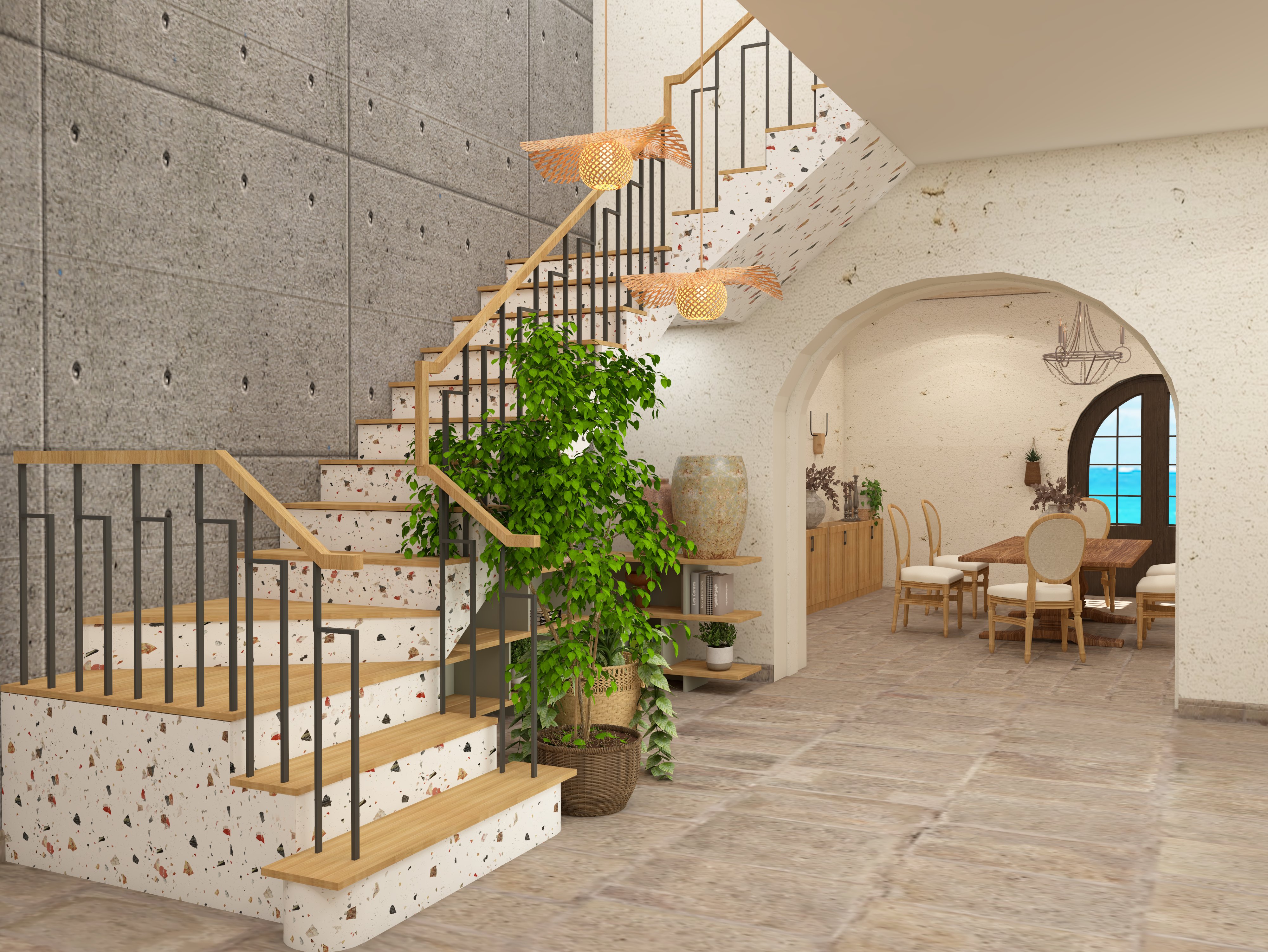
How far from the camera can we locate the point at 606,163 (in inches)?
155

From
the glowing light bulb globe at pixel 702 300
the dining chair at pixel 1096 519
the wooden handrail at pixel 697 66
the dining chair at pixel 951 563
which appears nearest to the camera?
the glowing light bulb globe at pixel 702 300

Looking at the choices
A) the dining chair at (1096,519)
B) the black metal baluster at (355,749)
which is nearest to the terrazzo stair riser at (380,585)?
the black metal baluster at (355,749)

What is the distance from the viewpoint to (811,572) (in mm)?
9039

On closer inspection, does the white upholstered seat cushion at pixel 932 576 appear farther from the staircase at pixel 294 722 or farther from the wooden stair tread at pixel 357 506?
the wooden stair tread at pixel 357 506

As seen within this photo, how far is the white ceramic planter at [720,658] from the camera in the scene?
19.6 feet

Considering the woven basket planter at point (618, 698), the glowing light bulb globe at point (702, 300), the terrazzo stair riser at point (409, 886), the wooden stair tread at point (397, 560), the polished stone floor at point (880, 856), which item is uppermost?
the glowing light bulb globe at point (702, 300)

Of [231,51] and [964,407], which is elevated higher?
[231,51]

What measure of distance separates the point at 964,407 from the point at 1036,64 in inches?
260

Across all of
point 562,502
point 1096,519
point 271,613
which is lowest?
point 271,613

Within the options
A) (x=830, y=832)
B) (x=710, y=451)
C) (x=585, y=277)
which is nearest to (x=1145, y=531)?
(x=710, y=451)

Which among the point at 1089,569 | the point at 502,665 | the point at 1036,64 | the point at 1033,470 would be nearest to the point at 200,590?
the point at 502,665

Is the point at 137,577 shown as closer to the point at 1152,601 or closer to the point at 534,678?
the point at 534,678

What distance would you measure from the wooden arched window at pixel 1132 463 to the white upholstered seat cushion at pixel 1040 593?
308cm

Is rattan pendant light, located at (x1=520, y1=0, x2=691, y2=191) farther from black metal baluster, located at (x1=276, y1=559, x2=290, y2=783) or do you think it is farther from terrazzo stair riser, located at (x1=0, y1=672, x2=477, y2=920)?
terrazzo stair riser, located at (x1=0, y1=672, x2=477, y2=920)
